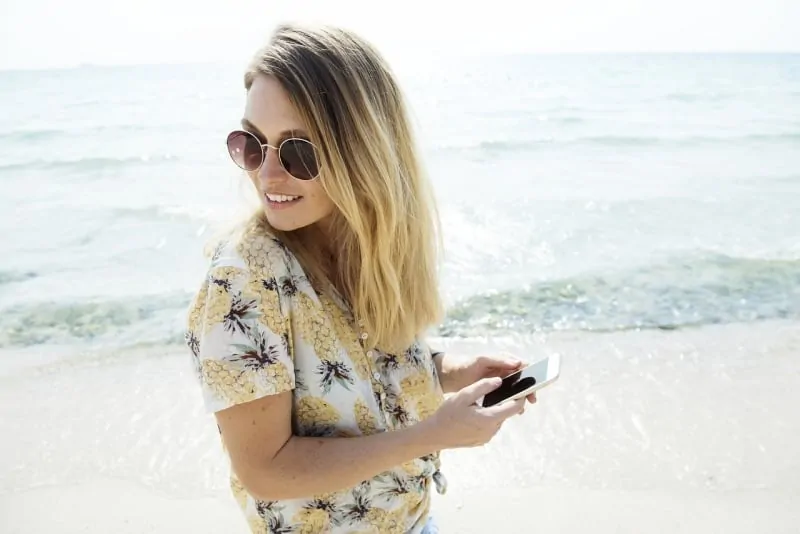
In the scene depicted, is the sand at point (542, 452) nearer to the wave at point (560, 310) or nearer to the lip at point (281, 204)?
the wave at point (560, 310)

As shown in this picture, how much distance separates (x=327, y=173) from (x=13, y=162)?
1720 cm

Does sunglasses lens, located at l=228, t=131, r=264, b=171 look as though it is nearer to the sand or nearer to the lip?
the lip

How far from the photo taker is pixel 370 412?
1.64 meters

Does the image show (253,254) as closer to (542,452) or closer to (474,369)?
(474,369)

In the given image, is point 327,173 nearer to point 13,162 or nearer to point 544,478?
point 544,478

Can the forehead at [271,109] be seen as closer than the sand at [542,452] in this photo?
Yes

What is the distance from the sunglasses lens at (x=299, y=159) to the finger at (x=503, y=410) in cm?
68

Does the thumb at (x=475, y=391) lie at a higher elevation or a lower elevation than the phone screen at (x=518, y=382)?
higher

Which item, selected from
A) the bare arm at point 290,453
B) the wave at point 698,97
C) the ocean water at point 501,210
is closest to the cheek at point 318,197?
the ocean water at point 501,210

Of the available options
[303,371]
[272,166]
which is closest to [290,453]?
[303,371]


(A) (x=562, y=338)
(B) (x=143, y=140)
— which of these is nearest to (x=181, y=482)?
(A) (x=562, y=338)

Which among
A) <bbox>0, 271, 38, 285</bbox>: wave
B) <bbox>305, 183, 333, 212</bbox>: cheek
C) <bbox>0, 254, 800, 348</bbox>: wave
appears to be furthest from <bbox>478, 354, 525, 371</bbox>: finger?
<bbox>0, 271, 38, 285</bbox>: wave

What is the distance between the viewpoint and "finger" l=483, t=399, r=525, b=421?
64.2 inches

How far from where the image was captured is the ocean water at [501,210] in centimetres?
677
